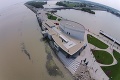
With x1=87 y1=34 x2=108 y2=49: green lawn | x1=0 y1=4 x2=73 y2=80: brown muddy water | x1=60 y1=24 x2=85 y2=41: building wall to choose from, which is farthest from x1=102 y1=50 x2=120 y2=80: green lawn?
x1=60 y1=24 x2=85 y2=41: building wall

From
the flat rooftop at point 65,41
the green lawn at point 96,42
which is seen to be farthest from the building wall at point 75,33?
the green lawn at point 96,42

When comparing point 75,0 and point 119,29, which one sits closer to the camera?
point 119,29

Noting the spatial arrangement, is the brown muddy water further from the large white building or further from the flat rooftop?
the flat rooftop

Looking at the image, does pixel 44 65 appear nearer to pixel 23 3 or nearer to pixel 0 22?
pixel 0 22

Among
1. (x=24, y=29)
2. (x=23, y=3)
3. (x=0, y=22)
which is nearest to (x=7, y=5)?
(x=23, y=3)

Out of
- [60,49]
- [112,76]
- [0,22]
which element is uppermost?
[0,22]

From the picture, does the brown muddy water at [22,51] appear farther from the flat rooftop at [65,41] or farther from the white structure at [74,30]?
the white structure at [74,30]
